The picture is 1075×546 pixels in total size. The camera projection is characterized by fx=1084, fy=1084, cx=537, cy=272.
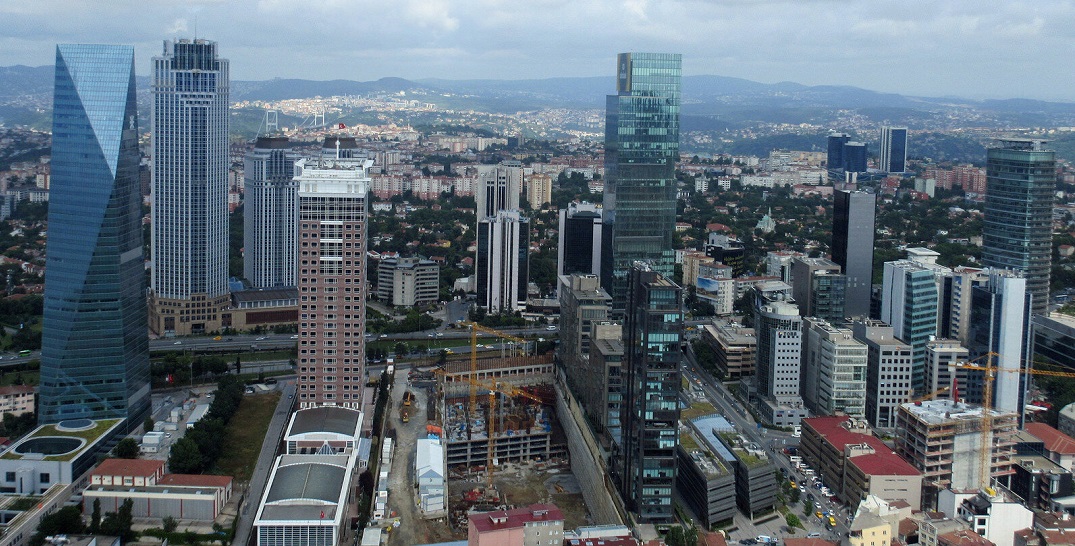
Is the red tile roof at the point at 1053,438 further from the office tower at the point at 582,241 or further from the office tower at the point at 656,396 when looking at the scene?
the office tower at the point at 582,241

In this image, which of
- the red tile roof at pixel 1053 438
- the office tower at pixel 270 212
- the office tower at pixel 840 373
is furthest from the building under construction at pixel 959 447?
the office tower at pixel 270 212

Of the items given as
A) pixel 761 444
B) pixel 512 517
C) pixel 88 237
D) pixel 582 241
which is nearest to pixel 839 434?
pixel 761 444

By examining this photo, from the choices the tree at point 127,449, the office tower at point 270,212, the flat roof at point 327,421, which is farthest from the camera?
the office tower at point 270,212

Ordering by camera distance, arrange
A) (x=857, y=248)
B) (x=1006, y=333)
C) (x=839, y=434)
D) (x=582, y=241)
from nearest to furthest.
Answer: (x=839, y=434) → (x=1006, y=333) → (x=857, y=248) → (x=582, y=241)

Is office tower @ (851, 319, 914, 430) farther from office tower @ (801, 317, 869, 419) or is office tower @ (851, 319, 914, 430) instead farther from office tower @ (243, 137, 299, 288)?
office tower @ (243, 137, 299, 288)

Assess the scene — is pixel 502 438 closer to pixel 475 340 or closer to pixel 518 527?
pixel 518 527
